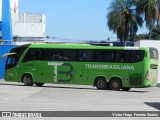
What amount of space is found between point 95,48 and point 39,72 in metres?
4.41

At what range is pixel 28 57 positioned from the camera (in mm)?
31953

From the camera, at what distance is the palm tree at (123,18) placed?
58.9m

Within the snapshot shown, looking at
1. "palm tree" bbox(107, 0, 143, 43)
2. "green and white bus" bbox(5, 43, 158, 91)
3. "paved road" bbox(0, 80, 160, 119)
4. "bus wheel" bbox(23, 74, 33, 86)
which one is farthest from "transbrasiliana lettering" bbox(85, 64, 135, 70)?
"palm tree" bbox(107, 0, 143, 43)

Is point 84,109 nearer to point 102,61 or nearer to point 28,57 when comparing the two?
point 102,61

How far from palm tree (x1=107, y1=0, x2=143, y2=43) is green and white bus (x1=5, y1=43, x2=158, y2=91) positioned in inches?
1109

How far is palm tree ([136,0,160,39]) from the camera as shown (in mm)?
54147

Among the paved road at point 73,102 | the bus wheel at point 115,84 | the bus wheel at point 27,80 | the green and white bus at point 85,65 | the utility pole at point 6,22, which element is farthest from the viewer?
the utility pole at point 6,22

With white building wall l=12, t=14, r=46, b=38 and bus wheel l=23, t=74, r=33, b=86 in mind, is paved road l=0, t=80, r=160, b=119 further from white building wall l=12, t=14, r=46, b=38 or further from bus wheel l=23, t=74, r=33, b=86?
white building wall l=12, t=14, r=46, b=38

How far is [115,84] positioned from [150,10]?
86.8 ft

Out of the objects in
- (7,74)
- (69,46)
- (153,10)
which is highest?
(153,10)

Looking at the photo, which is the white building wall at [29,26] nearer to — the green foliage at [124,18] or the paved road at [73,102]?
the green foliage at [124,18]

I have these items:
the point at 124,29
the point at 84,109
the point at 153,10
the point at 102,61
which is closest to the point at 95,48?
the point at 102,61

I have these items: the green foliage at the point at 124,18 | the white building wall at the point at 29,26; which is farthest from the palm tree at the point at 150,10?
the white building wall at the point at 29,26

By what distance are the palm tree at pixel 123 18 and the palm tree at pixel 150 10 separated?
2.57 m
